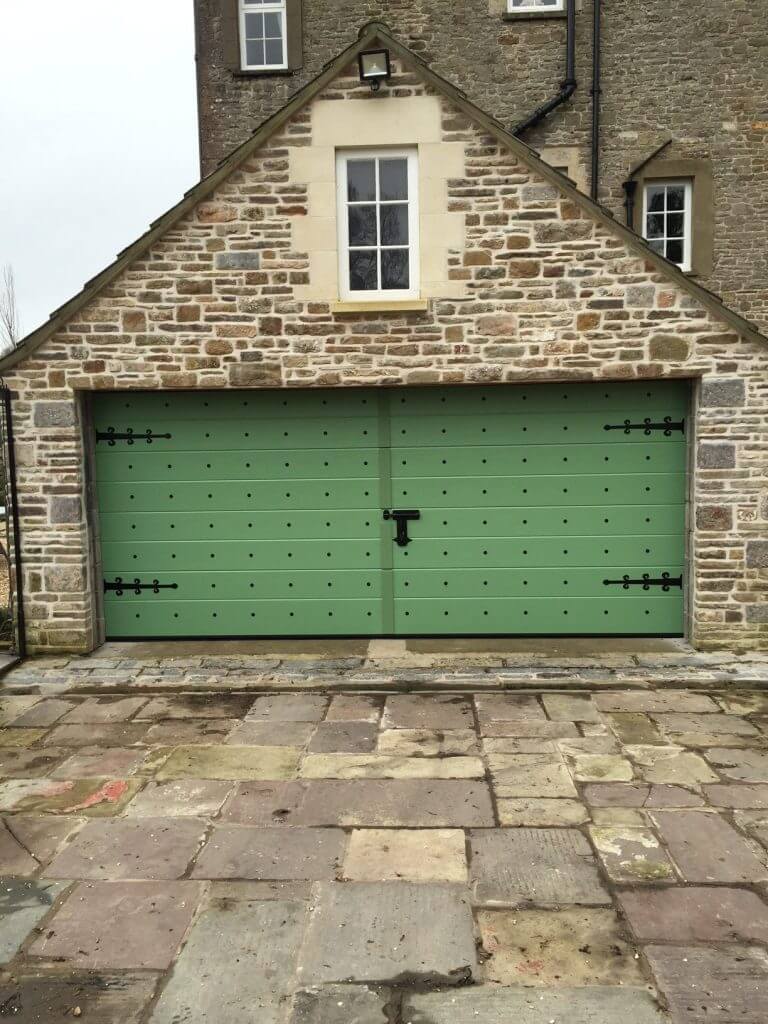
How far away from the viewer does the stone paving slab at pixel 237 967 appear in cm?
301

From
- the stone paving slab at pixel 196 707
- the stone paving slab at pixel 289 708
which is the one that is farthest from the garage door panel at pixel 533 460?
the stone paving slab at pixel 196 707

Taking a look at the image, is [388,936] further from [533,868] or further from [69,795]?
[69,795]

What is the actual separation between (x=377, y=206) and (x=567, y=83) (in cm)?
544

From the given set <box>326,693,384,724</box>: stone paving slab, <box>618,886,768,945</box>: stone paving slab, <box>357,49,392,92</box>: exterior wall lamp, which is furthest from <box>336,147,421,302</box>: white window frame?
<box>618,886,768,945</box>: stone paving slab

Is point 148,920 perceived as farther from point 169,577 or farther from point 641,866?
point 169,577

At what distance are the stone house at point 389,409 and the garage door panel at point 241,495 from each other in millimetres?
22

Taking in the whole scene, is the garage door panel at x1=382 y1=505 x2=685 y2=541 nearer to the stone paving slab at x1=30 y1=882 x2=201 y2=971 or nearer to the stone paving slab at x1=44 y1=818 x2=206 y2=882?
the stone paving slab at x1=44 y1=818 x2=206 y2=882

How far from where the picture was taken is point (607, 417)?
775 cm

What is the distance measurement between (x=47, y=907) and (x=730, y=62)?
499 inches

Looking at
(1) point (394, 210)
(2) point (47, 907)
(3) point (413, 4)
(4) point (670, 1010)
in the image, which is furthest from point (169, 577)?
(3) point (413, 4)

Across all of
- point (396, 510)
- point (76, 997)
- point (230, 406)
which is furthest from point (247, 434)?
point (76, 997)

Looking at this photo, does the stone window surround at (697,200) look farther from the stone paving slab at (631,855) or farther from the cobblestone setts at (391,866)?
the stone paving slab at (631,855)

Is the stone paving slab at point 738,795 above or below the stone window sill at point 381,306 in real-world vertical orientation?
below

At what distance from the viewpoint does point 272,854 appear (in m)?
4.12
